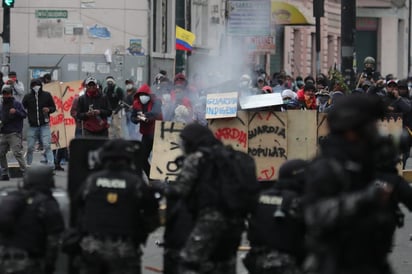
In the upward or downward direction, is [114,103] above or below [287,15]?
below

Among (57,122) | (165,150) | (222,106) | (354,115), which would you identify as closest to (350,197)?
(354,115)

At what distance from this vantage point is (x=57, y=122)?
23.0 meters

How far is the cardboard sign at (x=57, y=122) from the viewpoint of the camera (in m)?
22.2

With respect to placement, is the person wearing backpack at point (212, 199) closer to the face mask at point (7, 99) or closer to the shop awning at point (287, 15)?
the face mask at point (7, 99)

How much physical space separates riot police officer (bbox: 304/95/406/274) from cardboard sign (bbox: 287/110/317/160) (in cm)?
1018

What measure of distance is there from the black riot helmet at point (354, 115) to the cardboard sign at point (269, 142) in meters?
10.0

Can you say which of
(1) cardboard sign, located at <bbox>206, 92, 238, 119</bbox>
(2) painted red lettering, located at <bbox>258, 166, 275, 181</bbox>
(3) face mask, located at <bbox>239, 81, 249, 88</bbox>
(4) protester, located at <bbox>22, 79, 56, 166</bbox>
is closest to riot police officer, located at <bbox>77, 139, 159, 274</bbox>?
(1) cardboard sign, located at <bbox>206, 92, 238, 119</bbox>

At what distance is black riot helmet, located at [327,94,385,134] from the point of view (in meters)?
6.47

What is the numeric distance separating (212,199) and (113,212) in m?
0.67

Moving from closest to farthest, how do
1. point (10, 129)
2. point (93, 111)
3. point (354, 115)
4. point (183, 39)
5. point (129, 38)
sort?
point (354, 115)
point (93, 111)
point (10, 129)
point (183, 39)
point (129, 38)

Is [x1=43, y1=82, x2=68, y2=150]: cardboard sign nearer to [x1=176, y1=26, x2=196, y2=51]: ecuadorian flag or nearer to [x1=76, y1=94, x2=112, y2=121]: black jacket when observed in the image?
[x1=76, y1=94, x2=112, y2=121]: black jacket

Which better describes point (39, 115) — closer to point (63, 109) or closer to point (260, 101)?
point (63, 109)

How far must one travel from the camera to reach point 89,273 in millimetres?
8734

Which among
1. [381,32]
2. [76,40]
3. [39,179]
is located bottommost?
[39,179]
